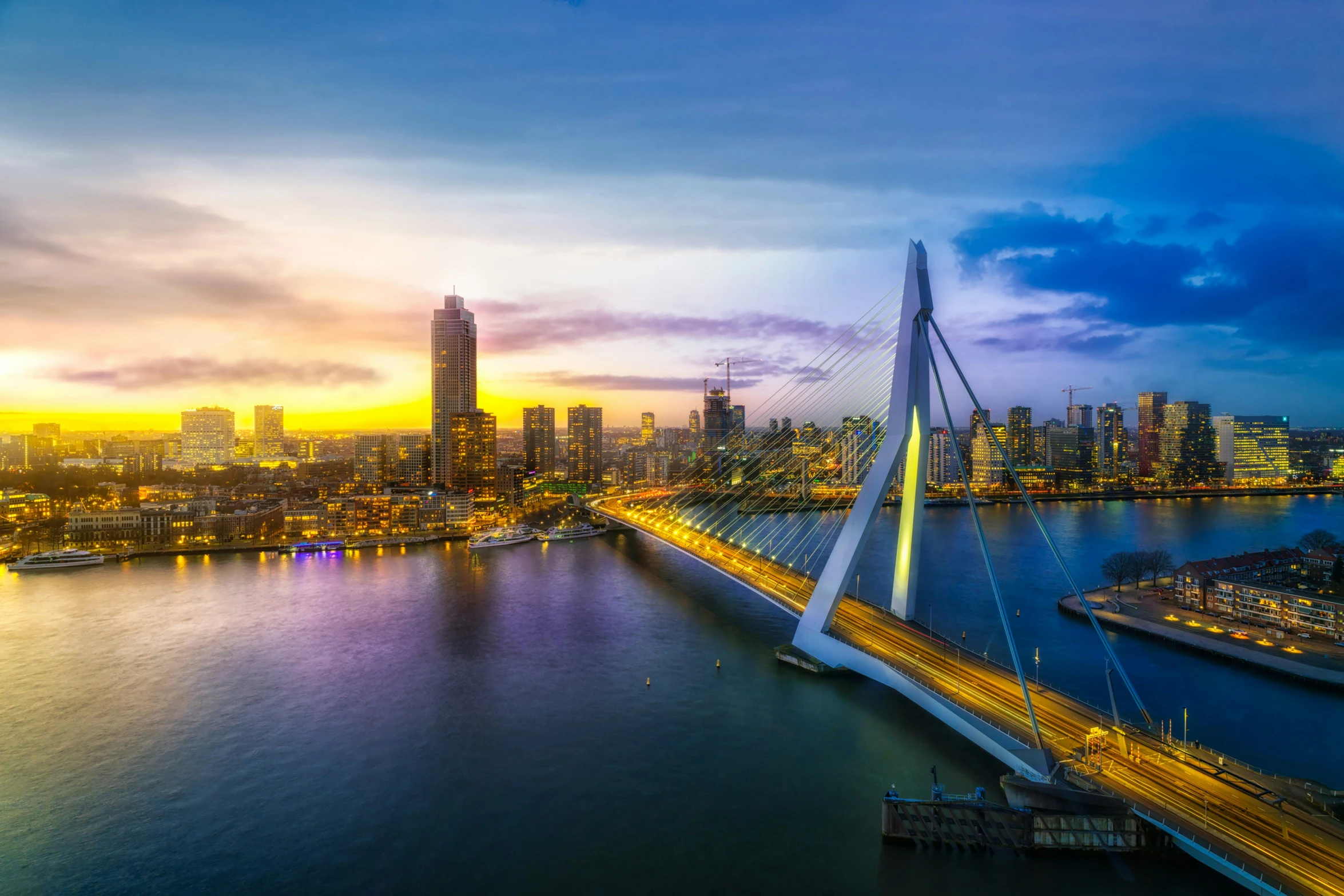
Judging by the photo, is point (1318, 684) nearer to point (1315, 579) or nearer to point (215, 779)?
point (1315, 579)

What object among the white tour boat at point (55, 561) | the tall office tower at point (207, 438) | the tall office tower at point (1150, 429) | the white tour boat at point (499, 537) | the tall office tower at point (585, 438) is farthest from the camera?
the tall office tower at point (585, 438)

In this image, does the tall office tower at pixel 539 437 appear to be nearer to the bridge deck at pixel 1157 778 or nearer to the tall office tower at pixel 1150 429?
the tall office tower at pixel 1150 429

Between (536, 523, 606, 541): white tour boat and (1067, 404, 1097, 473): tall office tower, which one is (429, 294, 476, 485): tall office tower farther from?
(1067, 404, 1097, 473): tall office tower

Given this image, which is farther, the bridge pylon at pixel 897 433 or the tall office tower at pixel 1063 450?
the tall office tower at pixel 1063 450

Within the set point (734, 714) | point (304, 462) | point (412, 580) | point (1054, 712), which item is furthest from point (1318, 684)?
point (304, 462)

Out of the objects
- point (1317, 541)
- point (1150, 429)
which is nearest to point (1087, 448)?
point (1150, 429)

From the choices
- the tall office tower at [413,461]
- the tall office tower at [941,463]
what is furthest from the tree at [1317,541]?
the tall office tower at [413,461]
